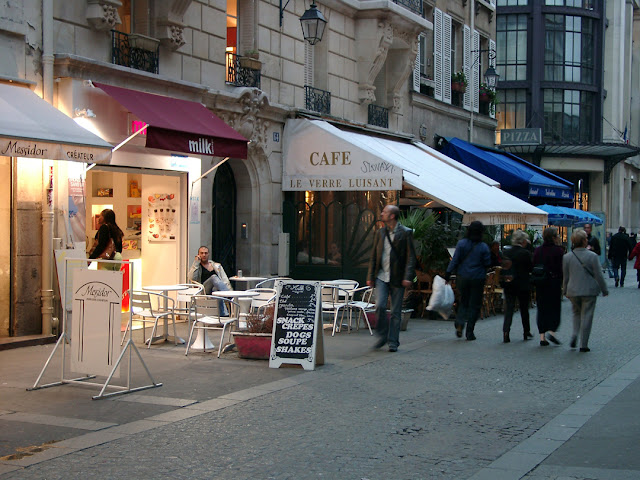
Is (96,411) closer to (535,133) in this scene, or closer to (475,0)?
(475,0)

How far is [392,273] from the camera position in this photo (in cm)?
1134

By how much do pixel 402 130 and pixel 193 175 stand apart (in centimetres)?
845

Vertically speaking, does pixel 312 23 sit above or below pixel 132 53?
above

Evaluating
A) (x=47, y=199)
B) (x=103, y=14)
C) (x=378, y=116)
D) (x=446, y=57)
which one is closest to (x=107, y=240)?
(x=47, y=199)

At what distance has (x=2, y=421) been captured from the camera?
7105mm

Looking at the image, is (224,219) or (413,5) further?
(413,5)

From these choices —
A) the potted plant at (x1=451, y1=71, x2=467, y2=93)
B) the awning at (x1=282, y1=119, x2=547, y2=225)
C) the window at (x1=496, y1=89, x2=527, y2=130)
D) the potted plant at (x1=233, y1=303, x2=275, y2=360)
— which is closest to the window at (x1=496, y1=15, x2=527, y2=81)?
the window at (x1=496, y1=89, x2=527, y2=130)

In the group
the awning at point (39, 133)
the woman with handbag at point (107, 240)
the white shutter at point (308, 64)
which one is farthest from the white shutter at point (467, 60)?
the awning at point (39, 133)

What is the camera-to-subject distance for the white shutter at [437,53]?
77.7 feet

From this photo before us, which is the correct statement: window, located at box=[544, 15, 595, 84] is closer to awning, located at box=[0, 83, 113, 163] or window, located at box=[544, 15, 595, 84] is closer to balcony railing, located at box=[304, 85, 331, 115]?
balcony railing, located at box=[304, 85, 331, 115]

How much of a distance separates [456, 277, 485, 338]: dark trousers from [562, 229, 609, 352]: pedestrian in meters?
1.27

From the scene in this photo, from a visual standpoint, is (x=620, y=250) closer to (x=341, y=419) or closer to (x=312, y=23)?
(x=312, y=23)

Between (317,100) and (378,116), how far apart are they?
278 centimetres

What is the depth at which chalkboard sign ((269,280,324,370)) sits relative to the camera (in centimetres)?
988
